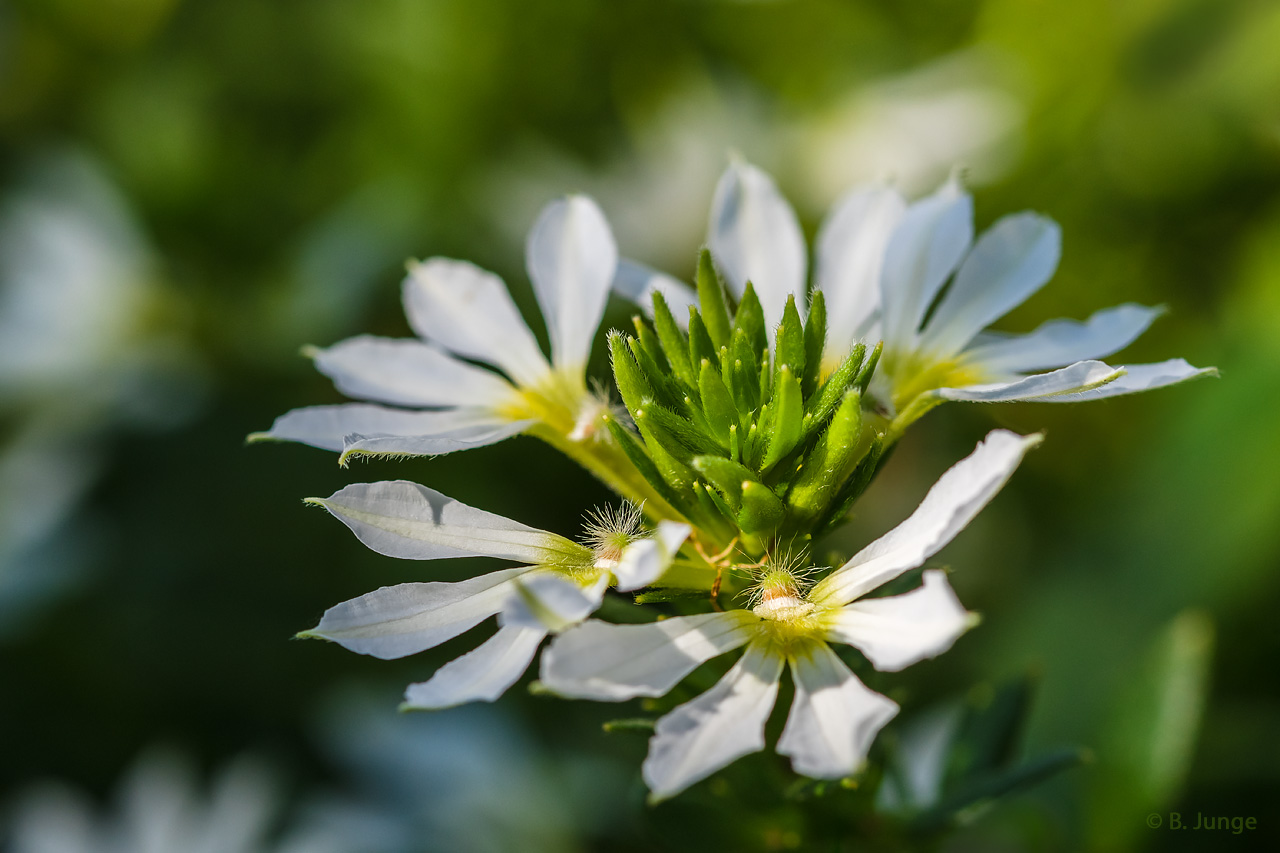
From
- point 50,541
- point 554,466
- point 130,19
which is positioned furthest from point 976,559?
point 130,19

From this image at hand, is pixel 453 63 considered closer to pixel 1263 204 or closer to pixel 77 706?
pixel 77 706

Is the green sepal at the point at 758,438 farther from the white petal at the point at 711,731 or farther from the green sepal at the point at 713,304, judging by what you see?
the white petal at the point at 711,731

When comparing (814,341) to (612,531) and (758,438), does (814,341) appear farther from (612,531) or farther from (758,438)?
(612,531)

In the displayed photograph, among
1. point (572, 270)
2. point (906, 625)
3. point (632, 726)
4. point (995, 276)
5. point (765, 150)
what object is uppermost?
point (765, 150)

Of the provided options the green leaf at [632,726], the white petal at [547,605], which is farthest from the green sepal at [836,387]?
the white petal at [547,605]

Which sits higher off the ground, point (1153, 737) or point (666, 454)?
point (1153, 737)

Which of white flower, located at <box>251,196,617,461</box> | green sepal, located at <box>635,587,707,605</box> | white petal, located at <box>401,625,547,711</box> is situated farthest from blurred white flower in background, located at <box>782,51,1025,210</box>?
white petal, located at <box>401,625,547,711</box>

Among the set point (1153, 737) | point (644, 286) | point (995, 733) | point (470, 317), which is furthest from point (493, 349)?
point (1153, 737)
